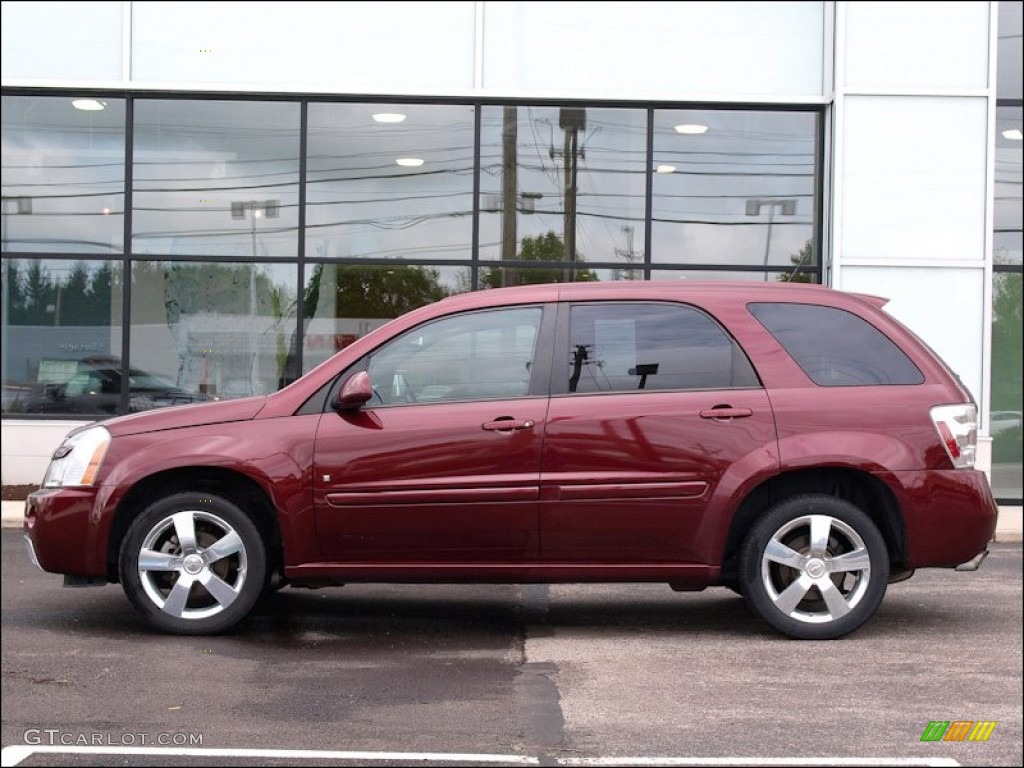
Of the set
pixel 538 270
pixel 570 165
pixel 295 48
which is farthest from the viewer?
pixel 295 48

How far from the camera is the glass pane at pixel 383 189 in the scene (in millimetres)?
3793

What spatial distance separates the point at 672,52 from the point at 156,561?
3333 millimetres

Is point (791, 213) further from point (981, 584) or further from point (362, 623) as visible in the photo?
point (981, 584)

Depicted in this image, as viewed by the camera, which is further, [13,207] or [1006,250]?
[1006,250]

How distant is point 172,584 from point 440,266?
9.26ft

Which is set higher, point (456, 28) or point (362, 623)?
point (456, 28)

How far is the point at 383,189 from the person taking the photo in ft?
13.7

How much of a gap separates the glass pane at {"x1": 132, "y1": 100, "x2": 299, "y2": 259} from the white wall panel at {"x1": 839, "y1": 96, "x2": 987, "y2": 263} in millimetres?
1583

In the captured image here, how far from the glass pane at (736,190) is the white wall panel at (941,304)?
48cm

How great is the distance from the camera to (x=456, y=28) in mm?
8312

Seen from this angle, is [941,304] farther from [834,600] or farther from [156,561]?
[156,561]

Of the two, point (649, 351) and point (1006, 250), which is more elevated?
point (1006, 250)

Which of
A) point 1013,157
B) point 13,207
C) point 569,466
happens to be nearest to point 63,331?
point 13,207

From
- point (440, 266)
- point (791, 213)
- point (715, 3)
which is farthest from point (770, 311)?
point (715, 3)
